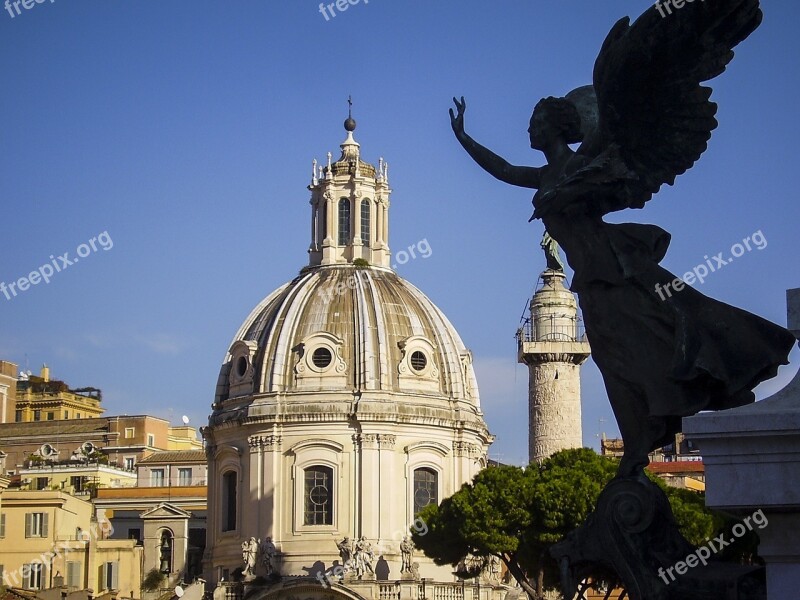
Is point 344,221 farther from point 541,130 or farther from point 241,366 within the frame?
point 541,130

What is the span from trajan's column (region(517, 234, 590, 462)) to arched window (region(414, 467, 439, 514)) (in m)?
7.77

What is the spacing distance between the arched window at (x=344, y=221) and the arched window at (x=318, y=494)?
1302cm

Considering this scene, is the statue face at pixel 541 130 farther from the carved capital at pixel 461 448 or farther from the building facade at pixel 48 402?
the building facade at pixel 48 402

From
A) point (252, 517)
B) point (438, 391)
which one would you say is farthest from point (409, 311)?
point (252, 517)

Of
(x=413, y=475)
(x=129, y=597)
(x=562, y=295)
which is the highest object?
(x=562, y=295)

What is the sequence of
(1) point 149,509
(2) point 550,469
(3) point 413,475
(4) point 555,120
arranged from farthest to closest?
(1) point 149,509, (3) point 413,475, (2) point 550,469, (4) point 555,120

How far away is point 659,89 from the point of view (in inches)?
402

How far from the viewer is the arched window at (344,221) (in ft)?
268

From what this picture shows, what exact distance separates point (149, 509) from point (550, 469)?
40.8 metres

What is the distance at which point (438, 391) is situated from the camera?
76.2 metres

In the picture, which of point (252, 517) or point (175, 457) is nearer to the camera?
point (252, 517)

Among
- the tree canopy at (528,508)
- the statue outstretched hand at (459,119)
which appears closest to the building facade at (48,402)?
the tree canopy at (528,508)

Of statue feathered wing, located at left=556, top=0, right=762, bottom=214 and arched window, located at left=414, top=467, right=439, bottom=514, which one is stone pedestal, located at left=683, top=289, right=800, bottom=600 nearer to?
statue feathered wing, located at left=556, top=0, right=762, bottom=214

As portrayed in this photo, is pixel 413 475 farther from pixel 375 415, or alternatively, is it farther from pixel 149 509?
pixel 149 509
